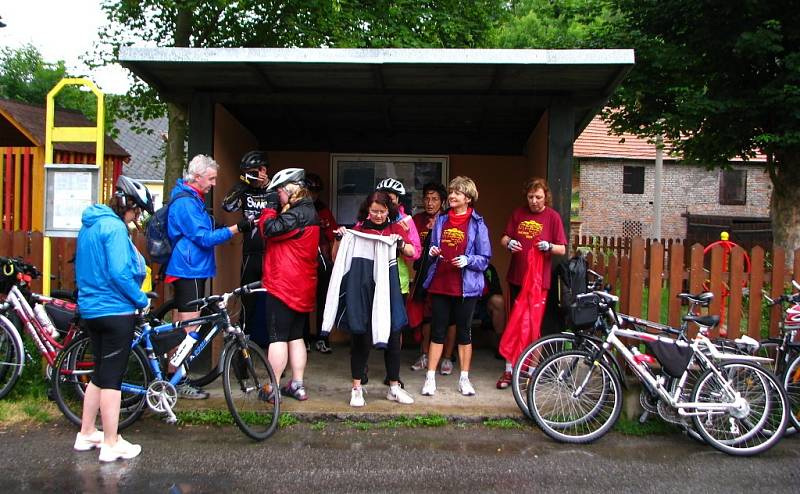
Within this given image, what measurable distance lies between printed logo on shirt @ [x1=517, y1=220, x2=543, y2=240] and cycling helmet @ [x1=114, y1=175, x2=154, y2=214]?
2.95 m

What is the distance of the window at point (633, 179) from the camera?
98.2 ft

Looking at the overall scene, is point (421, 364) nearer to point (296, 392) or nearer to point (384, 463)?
point (296, 392)

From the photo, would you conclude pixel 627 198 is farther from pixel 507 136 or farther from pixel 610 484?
pixel 610 484

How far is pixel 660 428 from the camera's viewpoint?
4.97 metres

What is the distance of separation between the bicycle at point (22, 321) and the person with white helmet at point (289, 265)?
4.91 feet

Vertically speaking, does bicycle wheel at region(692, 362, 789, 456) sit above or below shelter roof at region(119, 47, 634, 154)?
below

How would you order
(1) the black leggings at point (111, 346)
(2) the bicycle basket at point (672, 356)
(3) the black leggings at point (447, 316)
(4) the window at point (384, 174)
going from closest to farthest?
1. (1) the black leggings at point (111, 346)
2. (2) the bicycle basket at point (672, 356)
3. (3) the black leggings at point (447, 316)
4. (4) the window at point (384, 174)

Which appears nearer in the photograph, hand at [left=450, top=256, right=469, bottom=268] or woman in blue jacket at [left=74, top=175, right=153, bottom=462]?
woman in blue jacket at [left=74, top=175, right=153, bottom=462]

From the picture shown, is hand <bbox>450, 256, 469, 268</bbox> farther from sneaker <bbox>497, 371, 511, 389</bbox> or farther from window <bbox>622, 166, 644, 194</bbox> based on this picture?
window <bbox>622, 166, 644, 194</bbox>

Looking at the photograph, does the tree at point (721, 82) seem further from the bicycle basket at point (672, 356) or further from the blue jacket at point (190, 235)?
the blue jacket at point (190, 235)

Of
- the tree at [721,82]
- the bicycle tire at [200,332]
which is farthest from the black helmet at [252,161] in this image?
the tree at [721,82]

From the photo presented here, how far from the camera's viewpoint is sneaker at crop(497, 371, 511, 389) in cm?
569

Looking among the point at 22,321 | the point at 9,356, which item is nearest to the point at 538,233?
the point at 22,321

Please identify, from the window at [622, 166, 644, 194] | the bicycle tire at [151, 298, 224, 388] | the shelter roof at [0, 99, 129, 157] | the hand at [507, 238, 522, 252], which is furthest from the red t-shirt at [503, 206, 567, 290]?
the window at [622, 166, 644, 194]
